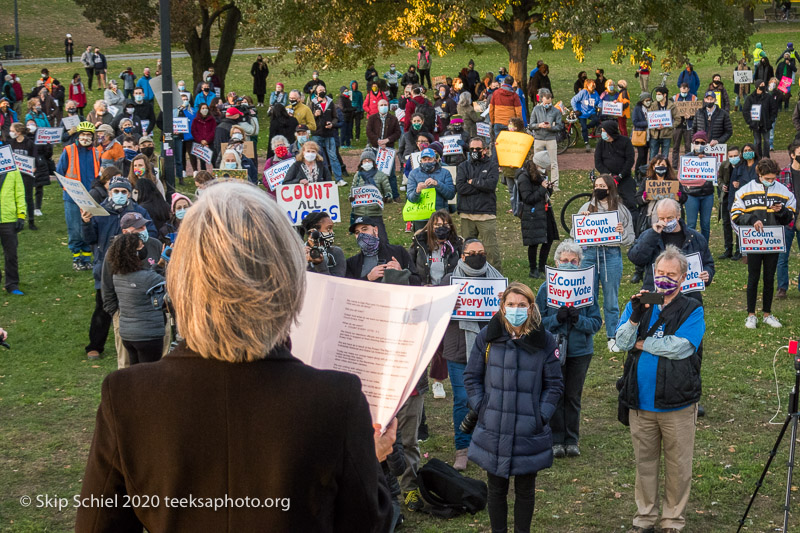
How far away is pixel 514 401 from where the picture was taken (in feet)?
22.6

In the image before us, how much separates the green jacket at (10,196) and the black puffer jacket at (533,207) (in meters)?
7.33

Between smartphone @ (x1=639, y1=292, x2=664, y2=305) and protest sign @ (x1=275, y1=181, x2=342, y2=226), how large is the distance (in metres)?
6.42

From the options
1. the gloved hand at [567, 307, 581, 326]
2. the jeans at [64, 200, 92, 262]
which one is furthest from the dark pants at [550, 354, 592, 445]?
the jeans at [64, 200, 92, 262]

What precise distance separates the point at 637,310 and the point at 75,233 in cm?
1123

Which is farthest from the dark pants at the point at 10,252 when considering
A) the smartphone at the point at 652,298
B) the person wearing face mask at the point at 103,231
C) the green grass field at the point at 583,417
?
the smartphone at the point at 652,298

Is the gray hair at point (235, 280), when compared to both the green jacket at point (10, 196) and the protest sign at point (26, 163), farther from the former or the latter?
the protest sign at point (26, 163)

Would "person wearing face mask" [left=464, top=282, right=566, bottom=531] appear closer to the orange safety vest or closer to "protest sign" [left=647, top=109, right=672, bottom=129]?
the orange safety vest

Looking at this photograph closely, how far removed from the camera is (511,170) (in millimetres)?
18859

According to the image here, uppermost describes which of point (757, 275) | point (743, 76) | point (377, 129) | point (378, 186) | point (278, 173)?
point (743, 76)

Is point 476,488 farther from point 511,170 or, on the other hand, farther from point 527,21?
point 527,21

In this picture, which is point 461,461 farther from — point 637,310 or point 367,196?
point 367,196

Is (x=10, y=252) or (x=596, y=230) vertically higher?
(x=596, y=230)

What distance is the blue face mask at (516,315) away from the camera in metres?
7.02

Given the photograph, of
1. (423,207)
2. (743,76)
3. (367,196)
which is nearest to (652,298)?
(367,196)
